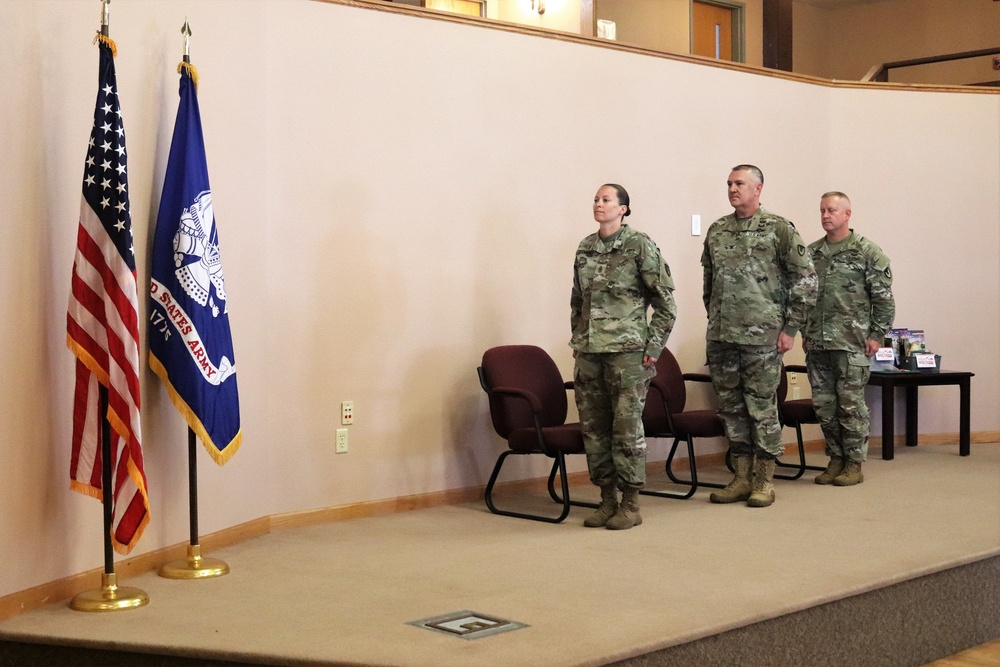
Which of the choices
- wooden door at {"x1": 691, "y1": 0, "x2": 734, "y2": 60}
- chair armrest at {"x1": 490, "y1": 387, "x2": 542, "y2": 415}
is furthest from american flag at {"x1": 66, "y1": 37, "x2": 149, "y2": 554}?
wooden door at {"x1": 691, "y1": 0, "x2": 734, "y2": 60}

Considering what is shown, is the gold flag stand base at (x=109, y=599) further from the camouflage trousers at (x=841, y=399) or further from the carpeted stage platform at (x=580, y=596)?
the camouflage trousers at (x=841, y=399)

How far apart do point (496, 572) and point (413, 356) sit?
1.62 m

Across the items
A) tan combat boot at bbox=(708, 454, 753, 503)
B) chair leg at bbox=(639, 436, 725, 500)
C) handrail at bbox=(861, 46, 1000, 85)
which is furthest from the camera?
handrail at bbox=(861, 46, 1000, 85)

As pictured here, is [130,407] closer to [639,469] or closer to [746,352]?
[639,469]

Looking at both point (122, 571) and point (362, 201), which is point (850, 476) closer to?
point (362, 201)

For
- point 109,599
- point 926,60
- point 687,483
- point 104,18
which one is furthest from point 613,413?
point 926,60

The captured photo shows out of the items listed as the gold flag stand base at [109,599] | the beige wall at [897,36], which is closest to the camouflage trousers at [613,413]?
the gold flag stand base at [109,599]

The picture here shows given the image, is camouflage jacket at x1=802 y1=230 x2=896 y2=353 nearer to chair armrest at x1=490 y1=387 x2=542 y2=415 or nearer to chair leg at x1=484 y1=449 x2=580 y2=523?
chair leg at x1=484 y1=449 x2=580 y2=523

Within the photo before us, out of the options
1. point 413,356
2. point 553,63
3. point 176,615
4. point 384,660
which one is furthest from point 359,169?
point 384,660

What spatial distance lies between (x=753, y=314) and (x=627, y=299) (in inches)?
30.3

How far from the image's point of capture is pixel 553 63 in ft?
19.5

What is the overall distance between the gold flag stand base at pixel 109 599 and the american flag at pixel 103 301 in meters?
0.30

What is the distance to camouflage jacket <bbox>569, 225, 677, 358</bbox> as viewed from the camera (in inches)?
189

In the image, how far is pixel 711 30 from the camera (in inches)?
436
